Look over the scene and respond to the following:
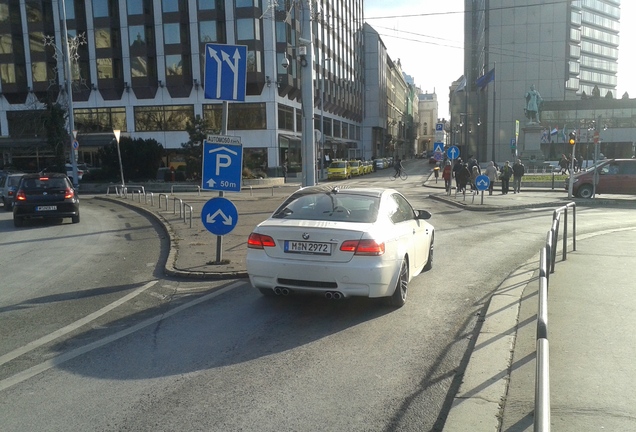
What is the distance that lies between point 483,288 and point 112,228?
11.6 meters

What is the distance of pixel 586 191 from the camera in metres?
23.6

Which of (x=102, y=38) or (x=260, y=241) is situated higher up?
(x=102, y=38)

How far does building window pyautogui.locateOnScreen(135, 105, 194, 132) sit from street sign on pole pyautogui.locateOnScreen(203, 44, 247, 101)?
144 ft

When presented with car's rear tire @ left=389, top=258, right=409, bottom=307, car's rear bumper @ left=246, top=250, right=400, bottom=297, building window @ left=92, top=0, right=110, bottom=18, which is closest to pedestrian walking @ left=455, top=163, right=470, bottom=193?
car's rear tire @ left=389, top=258, right=409, bottom=307

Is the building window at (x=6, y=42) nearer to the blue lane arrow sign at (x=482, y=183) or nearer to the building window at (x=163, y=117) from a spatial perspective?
the building window at (x=163, y=117)

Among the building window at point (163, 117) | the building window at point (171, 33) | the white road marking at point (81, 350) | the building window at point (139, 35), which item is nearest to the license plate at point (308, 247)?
the white road marking at point (81, 350)

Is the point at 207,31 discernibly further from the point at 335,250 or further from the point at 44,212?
the point at 335,250

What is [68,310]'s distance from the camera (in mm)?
6828

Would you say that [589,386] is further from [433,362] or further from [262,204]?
[262,204]

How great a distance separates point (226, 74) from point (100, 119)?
4882 centimetres

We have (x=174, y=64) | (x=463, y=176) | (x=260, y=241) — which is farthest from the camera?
(x=174, y=64)

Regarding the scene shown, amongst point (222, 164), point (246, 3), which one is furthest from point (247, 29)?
point (222, 164)

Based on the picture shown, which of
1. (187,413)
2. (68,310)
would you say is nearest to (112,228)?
(68,310)

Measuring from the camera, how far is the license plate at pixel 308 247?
6.16m
